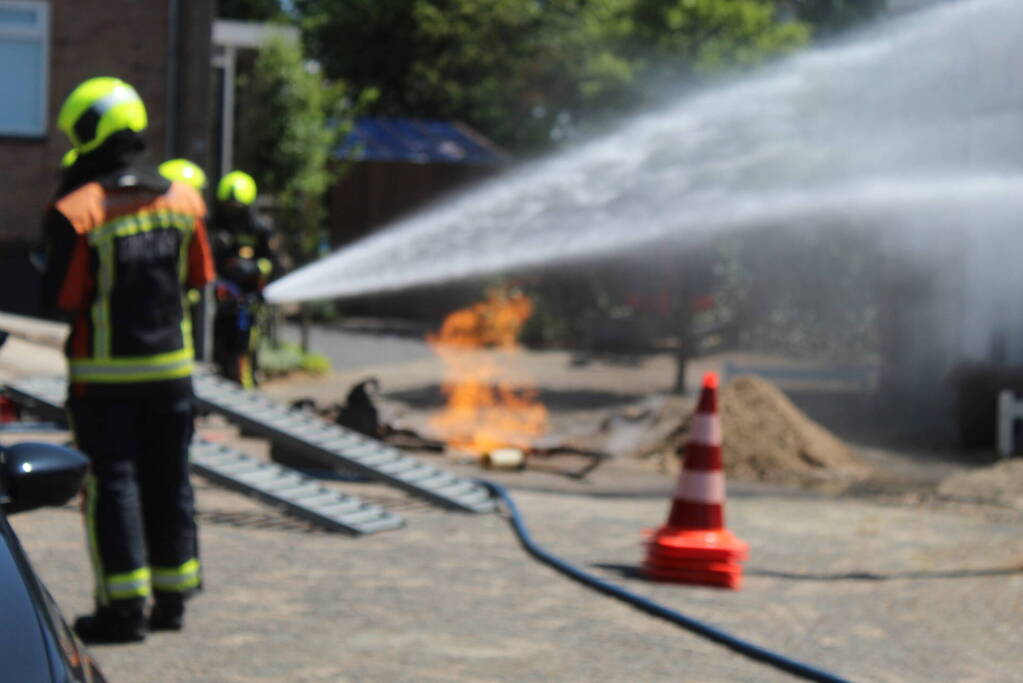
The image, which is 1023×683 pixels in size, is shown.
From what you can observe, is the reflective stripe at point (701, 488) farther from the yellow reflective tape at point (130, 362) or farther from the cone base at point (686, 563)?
the yellow reflective tape at point (130, 362)

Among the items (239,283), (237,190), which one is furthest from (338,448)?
(237,190)

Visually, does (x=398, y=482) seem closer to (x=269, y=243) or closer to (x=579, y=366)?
(x=269, y=243)

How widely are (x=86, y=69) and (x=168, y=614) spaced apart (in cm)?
1183

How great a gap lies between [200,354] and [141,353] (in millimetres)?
10199

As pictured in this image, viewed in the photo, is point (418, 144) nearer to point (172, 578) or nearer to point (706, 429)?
point (706, 429)

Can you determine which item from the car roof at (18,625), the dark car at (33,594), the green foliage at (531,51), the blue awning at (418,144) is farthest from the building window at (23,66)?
the car roof at (18,625)

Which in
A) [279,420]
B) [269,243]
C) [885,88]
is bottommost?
[279,420]

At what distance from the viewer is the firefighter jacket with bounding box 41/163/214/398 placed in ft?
17.7

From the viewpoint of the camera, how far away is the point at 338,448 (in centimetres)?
853

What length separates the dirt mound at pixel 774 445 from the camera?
10.9m

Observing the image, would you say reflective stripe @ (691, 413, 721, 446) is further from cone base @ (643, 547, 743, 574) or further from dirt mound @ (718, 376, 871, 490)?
dirt mound @ (718, 376, 871, 490)

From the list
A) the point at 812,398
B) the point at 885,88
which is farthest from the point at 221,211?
the point at 812,398

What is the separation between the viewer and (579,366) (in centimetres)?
2158

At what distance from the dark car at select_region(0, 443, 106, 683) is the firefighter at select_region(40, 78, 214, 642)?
2001 millimetres
